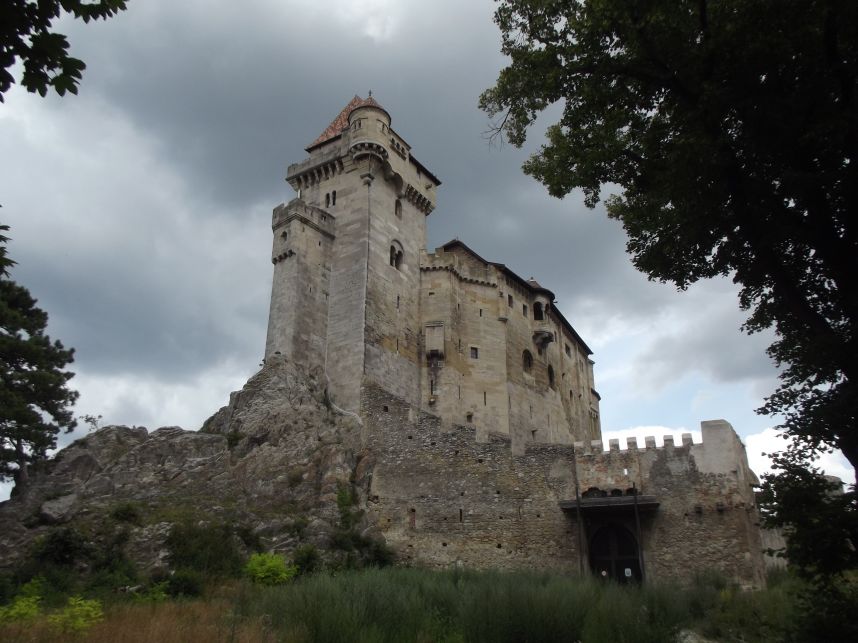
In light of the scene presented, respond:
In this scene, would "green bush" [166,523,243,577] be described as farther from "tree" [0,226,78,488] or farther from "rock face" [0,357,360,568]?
"tree" [0,226,78,488]

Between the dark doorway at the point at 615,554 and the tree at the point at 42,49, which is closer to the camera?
the tree at the point at 42,49

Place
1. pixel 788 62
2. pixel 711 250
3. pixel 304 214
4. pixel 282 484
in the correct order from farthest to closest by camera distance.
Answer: pixel 304 214 < pixel 282 484 < pixel 711 250 < pixel 788 62

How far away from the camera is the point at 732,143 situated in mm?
12516

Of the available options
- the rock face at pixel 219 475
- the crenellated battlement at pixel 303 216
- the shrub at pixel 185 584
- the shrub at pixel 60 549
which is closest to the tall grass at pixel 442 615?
the shrub at pixel 185 584

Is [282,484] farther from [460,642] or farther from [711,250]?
[711,250]

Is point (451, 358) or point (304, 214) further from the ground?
point (304, 214)

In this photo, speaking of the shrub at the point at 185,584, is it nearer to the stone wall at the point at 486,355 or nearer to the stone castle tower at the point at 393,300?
the stone castle tower at the point at 393,300

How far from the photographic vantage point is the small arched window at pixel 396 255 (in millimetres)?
38812

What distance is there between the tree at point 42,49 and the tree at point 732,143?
9704mm

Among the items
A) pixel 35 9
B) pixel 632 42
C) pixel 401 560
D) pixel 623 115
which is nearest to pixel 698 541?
pixel 401 560

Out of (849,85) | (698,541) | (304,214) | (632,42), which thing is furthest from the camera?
(304,214)

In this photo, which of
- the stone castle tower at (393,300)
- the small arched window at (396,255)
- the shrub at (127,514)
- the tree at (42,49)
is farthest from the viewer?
the small arched window at (396,255)

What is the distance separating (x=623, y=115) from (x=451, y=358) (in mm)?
25195

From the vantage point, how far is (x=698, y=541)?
22.8m
